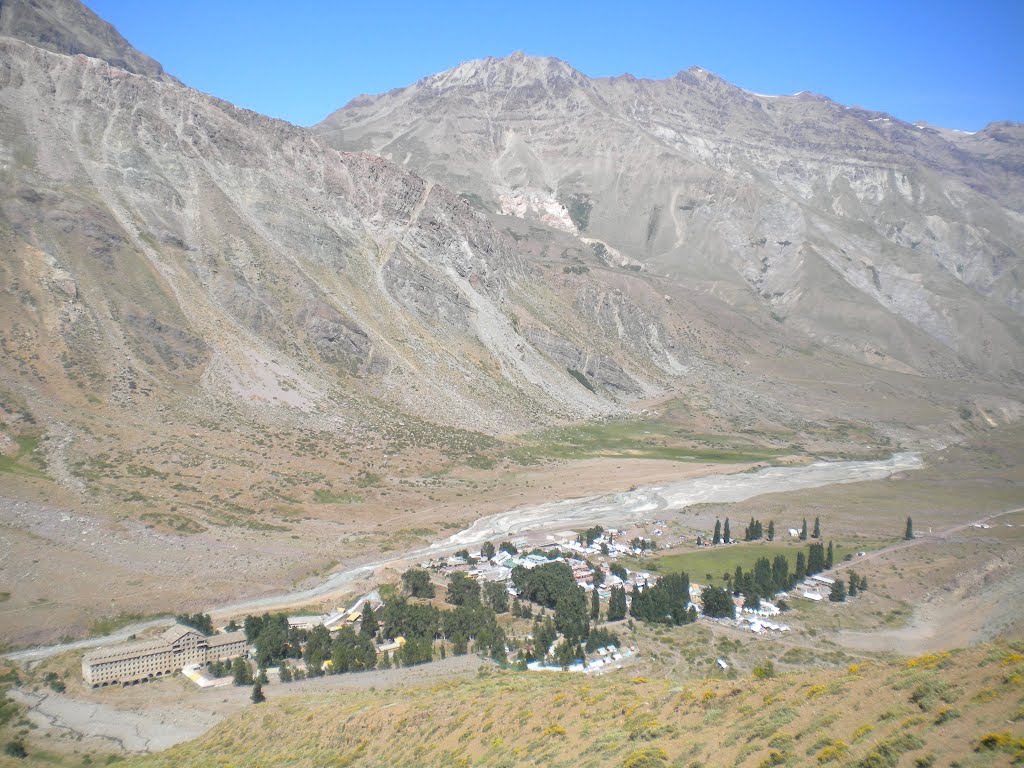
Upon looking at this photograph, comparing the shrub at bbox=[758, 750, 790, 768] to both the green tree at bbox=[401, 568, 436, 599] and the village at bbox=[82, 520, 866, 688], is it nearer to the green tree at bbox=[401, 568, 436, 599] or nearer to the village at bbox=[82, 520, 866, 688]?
the village at bbox=[82, 520, 866, 688]

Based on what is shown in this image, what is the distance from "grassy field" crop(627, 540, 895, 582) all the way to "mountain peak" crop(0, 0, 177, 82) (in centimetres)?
17459

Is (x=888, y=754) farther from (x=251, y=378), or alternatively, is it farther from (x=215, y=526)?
(x=251, y=378)

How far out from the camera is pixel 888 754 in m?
14.3

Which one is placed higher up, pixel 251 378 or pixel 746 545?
pixel 251 378

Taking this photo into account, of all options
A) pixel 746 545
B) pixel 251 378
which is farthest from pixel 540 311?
pixel 746 545

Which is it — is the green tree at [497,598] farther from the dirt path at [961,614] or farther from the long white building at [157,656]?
the dirt path at [961,614]

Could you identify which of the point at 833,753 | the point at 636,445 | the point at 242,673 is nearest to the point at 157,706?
the point at 242,673

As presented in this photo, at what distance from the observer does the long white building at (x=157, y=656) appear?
38188mm

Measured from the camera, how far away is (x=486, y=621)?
4488cm

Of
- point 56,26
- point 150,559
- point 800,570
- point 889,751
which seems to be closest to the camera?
point 889,751

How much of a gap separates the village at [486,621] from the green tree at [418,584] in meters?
0.08

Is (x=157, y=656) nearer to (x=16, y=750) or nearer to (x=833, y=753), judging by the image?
(x=16, y=750)

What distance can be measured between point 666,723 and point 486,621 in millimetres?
25803

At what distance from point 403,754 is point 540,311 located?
13348 centimetres
